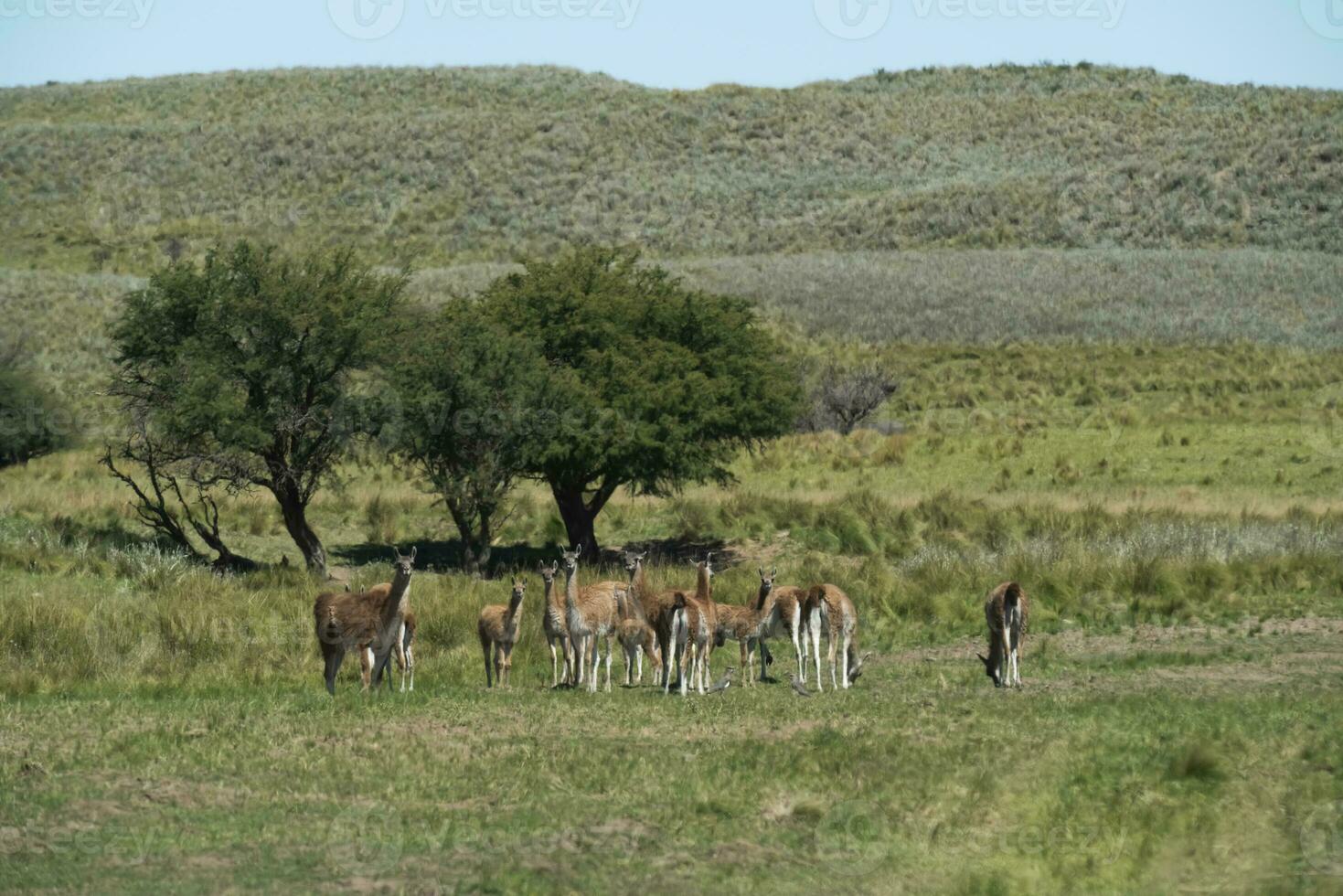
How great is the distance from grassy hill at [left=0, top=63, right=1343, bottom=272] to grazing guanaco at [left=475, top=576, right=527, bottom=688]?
2601 inches

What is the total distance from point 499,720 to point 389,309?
64.1 feet

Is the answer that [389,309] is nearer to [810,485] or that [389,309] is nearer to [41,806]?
[810,485]

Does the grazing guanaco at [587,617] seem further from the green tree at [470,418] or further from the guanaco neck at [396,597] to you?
the green tree at [470,418]

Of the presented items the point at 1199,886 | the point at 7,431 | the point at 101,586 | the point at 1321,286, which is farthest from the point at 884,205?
the point at 1199,886

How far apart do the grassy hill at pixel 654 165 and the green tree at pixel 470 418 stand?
52854 millimetres

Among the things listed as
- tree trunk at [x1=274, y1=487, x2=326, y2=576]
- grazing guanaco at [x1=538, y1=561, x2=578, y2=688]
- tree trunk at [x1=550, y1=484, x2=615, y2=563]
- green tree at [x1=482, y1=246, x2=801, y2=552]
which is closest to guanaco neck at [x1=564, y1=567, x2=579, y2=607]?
grazing guanaco at [x1=538, y1=561, x2=578, y2=688]

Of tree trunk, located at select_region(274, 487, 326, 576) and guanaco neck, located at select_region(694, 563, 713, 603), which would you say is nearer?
guanaco neck, located at select_region(694, 563, 713, 603)

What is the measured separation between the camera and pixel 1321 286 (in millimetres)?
68812

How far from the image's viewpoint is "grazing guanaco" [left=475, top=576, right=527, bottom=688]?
1903 cm

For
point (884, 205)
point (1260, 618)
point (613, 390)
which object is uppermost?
point (884, 205)

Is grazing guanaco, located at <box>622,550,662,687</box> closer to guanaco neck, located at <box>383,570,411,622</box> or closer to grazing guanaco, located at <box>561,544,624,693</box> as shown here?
grazing guanaco, located at <box>561,544,624,693</box>

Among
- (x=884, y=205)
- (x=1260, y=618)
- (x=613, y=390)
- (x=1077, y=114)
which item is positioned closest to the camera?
(x=1260, y=618)

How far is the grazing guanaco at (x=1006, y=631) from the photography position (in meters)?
18.5

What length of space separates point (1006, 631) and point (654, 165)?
89.3 metres
